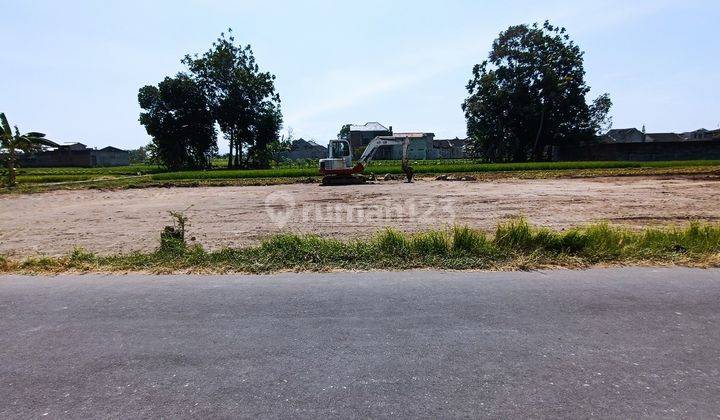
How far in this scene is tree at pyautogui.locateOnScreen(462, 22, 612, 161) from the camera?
47250 millimetres

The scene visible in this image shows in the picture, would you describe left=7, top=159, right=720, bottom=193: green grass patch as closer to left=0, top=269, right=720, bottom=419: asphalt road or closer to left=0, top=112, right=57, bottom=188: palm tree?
left=0, top=112, right=57, bottom=188: palm tree

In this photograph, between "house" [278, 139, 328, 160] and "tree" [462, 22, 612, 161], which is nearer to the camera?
"tree" [462, 22, 612, 161]

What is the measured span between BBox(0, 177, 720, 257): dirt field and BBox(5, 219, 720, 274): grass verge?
67.6 inches

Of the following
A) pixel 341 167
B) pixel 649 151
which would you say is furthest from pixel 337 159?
pixel 649 151

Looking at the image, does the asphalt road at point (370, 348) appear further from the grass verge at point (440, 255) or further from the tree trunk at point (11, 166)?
the tree trunk at point (11, 166)

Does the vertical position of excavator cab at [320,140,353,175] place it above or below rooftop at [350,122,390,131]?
below

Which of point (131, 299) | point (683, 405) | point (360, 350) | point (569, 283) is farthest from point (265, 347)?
point (569, 283)

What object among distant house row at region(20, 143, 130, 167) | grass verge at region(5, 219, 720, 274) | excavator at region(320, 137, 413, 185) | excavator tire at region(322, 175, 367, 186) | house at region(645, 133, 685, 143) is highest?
house at region(645, 133, 685, 143)

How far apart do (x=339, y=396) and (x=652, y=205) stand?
14.9 meters

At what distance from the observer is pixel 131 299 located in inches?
193

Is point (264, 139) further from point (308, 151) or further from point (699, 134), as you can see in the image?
point (699, 134)

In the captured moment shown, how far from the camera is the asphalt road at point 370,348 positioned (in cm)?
280

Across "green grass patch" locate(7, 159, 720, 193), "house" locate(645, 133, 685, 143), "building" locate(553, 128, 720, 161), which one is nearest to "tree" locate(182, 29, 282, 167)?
"green grass patch" locate(7, 159, 720, 193)

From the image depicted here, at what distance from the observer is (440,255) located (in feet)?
21.3
